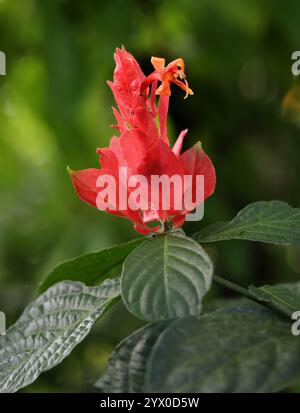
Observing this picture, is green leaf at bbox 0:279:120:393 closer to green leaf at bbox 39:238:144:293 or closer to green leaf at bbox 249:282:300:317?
green leaf at bbox 39:238:144:293

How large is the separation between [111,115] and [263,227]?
1077 mm

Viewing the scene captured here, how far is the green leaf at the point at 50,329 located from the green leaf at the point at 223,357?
10cm

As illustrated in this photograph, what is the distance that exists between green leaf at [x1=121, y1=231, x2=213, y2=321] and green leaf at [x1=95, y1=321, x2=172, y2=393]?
0.03m

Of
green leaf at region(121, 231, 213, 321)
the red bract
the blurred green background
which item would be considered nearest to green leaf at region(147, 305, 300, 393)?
green leaf at region(121, 231, 213, 321)

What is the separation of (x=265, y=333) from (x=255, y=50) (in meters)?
1.46

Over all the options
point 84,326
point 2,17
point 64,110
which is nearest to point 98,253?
point 84,326

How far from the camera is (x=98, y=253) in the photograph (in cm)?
62

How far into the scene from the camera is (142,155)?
1.82 feet

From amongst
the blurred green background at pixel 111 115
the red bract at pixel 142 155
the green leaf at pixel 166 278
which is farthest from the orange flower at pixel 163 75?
the blurred green background at pixel 111 115

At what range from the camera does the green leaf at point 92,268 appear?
617mm

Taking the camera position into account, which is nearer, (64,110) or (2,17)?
(64,110)

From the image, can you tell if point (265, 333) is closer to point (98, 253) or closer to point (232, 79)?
point (98, 253)

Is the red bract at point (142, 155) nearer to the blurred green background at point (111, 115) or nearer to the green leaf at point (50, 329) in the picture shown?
the green leaf at point (50, 329)

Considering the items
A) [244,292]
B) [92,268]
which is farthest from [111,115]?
[244,292]
